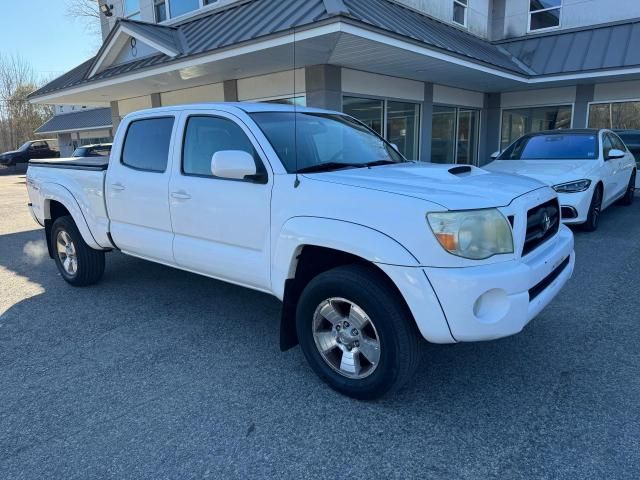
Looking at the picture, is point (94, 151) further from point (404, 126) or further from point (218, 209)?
point (218, 209)

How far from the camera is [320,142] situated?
152 inches

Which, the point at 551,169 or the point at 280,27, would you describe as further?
the point at 280,27

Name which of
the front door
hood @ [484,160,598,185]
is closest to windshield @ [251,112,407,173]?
the front door

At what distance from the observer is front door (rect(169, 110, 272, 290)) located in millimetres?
3410

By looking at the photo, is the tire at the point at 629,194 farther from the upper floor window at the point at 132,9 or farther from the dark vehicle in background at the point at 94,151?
the upper floor window at the point at 132,9

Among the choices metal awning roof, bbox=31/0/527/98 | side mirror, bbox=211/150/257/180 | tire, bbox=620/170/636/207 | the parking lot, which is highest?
metal awning roof, bbox=31/0/527/98

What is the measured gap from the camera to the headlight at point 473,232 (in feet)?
8.62

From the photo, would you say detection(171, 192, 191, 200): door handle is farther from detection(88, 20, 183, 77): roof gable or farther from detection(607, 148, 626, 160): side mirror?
detection(607, 148, 626, 160): side mirror

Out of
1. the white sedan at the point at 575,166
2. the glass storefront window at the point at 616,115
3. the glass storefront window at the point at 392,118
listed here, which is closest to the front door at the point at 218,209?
the white sedan at the point at 575,166

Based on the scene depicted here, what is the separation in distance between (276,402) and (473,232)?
164 centimetres

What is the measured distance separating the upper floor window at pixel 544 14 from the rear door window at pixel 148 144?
14.8 m

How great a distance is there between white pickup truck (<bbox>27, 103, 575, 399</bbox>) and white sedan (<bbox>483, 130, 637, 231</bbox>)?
161 inches

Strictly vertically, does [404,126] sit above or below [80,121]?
below

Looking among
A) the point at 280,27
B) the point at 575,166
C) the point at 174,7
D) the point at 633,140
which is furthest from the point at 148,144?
the point at 633,140
